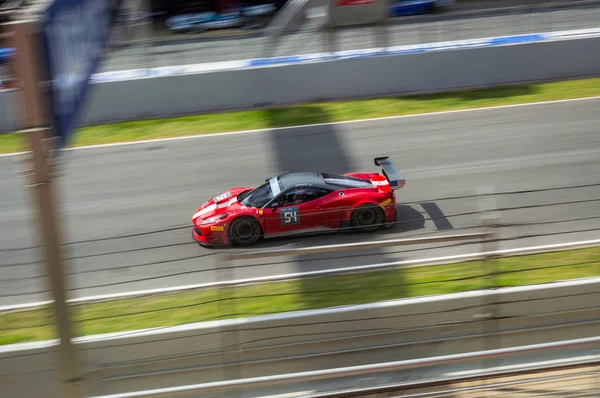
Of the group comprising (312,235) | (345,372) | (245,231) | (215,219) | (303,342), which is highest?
(345,372)

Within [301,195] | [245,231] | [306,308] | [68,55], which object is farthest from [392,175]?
[68,55]

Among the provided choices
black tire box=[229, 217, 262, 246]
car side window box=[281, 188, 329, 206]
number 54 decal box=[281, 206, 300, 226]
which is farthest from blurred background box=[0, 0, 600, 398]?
car side window box=[281, 188, 329, 206]

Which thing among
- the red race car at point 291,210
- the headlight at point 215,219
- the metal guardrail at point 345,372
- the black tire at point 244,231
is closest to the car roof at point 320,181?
the red race car at point 291,210

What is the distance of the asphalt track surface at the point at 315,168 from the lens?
8430 mm

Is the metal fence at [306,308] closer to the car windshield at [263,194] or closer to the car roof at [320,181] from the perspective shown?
the car windshield at [263,194]

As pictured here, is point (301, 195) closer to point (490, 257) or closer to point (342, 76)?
point (490, 257)

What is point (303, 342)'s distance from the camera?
15.4ft

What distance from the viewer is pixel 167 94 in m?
14.5

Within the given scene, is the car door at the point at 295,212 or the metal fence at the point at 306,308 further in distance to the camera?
the car door at the point at 295,212

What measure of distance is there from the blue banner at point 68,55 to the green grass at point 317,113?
904 cm

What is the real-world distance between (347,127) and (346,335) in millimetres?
8645

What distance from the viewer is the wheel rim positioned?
9031 millimetres

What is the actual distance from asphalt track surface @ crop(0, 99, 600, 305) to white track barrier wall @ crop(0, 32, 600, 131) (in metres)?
1.33

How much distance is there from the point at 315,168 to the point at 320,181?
269cm
